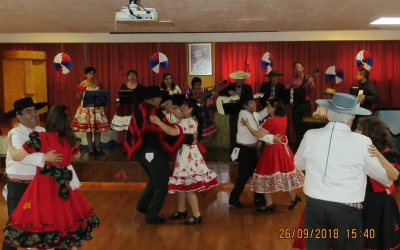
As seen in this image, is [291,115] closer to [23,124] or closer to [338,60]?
[338,60]

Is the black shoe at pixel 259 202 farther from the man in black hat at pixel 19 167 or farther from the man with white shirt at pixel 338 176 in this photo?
the man in black hat at pixel 19 167

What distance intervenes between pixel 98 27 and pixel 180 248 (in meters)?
4.63

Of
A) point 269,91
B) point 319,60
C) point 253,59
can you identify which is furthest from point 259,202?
point 319,60

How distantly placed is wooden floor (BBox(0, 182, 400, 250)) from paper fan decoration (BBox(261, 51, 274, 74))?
110 inches

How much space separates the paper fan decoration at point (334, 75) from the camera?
8.42 metres

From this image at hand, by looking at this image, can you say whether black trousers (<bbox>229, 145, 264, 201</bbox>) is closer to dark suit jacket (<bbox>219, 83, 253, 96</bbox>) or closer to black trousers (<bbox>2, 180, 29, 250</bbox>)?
dark suit jacket (<bbox>219, 83, 253, 96</bbox>)

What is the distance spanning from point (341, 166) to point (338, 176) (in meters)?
0.06

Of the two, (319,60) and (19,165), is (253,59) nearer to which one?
(319,60)

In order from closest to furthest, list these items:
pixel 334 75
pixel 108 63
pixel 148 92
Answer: pixel 148 92, pixel 334 75, pixel 108 63

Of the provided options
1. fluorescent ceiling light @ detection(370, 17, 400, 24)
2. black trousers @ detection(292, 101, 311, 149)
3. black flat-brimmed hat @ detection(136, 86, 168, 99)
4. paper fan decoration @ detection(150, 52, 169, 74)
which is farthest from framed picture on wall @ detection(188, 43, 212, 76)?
black flat-brimmed hat @ detection(136, 86, 168, 99)

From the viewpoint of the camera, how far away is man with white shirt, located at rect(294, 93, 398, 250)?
2.61 meters

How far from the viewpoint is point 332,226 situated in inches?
105

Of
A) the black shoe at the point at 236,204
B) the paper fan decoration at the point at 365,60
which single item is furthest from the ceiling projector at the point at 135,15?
the paper fan decoration at the point at 365,60

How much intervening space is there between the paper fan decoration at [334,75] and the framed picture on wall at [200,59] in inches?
91.0
